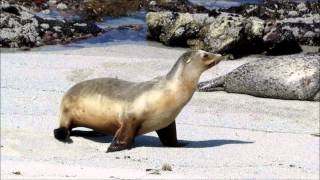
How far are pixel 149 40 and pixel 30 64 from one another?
181 inches

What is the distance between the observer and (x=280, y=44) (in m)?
14.7

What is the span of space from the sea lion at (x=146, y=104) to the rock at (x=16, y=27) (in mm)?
7267

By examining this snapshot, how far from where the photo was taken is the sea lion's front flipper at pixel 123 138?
6531 mm

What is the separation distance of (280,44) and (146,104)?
28.0ft

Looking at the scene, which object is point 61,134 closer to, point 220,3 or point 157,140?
point 157,140

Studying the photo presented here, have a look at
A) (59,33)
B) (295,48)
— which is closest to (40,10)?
(59,33)

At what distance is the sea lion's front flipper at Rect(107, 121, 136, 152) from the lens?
21.4 feet

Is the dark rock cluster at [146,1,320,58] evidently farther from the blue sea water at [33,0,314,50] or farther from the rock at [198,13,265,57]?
the blue sea water at [33,0,314,50]

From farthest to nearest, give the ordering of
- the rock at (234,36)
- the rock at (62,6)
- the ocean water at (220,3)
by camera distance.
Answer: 1. the ocean water at (220,3)
2. the rock at (62,6)
3. the rock at (234,36)

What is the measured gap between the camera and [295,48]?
48.6ft

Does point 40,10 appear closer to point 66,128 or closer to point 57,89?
point 57,89

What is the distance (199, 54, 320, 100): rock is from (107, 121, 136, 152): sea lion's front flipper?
3.81 metres

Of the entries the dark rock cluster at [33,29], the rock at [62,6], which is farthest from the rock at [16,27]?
the rock at [62,6]

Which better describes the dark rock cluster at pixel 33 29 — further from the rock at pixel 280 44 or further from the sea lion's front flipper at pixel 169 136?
the sea lion's front flipper at pixel 169 136
